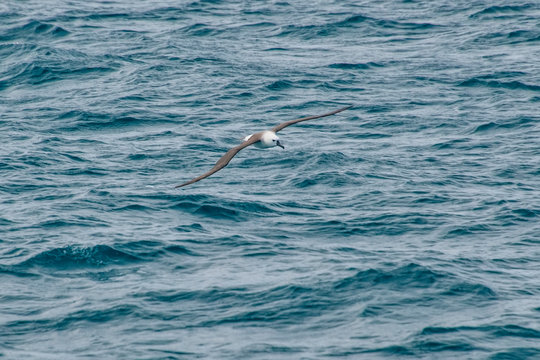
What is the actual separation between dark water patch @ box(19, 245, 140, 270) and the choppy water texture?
0.21 ft

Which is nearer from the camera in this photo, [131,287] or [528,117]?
[131,287]

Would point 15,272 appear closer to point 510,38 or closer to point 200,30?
point 200,30

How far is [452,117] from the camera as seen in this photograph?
38.7m

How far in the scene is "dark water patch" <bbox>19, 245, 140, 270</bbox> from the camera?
1066 inches

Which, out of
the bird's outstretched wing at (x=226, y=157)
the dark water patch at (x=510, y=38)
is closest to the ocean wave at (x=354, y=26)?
the dark water patch at (x=510, y=38)

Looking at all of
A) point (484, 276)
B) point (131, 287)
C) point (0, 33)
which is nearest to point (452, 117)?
point (484, 276)

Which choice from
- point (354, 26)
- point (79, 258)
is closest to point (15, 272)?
point (79, 258)

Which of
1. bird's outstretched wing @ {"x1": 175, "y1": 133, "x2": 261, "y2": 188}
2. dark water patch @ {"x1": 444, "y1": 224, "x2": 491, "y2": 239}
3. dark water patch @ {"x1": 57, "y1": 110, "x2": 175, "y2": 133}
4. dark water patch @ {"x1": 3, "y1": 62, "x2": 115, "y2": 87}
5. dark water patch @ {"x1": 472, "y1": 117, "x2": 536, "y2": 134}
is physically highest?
bird's outstretched wing @ {"x1": 175, "y1": 133, "x2": 261, "y2": 188}

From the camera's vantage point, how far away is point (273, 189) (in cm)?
3231

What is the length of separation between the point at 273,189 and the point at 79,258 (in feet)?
24.1

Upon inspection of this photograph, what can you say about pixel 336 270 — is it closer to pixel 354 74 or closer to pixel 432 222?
pixel 432 222

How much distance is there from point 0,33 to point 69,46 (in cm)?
445

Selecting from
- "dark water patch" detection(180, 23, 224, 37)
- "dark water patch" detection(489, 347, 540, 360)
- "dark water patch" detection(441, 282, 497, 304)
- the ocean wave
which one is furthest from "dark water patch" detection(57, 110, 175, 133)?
"dark water patch" detection(489, 347, 540, 360)

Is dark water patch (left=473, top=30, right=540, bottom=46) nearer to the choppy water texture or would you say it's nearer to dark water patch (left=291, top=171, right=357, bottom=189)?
the choppy water texture
